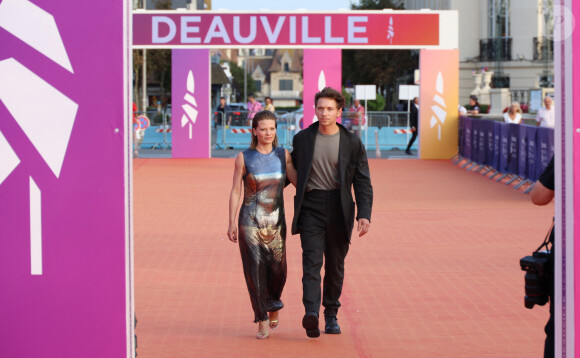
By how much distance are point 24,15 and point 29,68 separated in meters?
0.21

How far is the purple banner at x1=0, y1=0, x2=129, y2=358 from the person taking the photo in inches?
167

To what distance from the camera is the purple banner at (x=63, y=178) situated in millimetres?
4234

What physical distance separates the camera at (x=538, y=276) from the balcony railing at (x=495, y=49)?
159ft

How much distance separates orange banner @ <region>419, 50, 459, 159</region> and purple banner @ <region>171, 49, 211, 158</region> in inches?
226

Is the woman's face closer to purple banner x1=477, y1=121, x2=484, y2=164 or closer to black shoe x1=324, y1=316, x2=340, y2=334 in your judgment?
black shoe x1=324, y1=316, x2=340, y2=334

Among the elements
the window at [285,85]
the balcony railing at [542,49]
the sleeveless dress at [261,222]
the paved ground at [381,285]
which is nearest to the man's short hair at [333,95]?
the sleeveless dress at [261,222]

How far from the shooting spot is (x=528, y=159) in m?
19.1

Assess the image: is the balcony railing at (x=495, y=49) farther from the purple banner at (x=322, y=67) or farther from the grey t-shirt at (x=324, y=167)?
the grey t-shirt at (x=324, y=167)

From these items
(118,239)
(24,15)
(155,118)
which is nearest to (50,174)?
(118,239)

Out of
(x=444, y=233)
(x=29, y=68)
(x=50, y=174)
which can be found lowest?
(x=444, y=233)

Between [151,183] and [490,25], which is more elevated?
[490,25]

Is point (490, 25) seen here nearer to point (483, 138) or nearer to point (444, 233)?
point (483, 138)

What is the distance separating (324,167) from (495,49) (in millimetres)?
47017

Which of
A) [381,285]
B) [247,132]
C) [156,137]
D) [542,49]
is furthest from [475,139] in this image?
[542,49]
